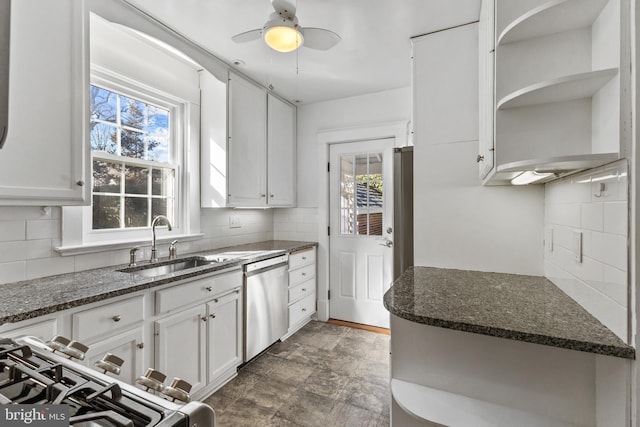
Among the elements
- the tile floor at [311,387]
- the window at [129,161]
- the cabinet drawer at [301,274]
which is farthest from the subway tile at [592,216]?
the window at [129,161]

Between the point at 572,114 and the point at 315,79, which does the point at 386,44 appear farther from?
the point at 572,114

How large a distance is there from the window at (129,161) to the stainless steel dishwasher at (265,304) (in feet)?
2.98

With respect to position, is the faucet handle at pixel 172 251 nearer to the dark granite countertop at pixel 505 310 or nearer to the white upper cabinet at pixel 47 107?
the white upper cabinet at pixel 47 107

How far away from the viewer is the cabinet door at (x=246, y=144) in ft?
9.03

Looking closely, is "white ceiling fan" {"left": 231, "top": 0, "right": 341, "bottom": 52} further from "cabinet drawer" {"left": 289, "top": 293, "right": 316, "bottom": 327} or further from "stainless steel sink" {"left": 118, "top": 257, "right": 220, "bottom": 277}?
"cabinet drawer" {"left": 289, "top": 293, "right": 316, "bottom": 327}

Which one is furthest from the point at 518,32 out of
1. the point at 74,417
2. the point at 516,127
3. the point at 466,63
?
the point at 74,417

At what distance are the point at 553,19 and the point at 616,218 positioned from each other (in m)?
0.74

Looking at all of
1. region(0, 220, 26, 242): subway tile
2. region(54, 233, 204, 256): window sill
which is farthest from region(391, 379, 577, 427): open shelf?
region(0, 220, 26, 242): subway tile

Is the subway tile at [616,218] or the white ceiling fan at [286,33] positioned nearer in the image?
the subway tile at [616,218]

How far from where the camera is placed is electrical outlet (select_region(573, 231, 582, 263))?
1159 mm

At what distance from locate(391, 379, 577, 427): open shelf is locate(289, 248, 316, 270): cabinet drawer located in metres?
1.85

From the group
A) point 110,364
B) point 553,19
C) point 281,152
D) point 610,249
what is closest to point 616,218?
point 610,249

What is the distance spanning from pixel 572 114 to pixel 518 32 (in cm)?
38

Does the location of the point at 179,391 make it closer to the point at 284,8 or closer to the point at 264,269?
the point at 284,8
